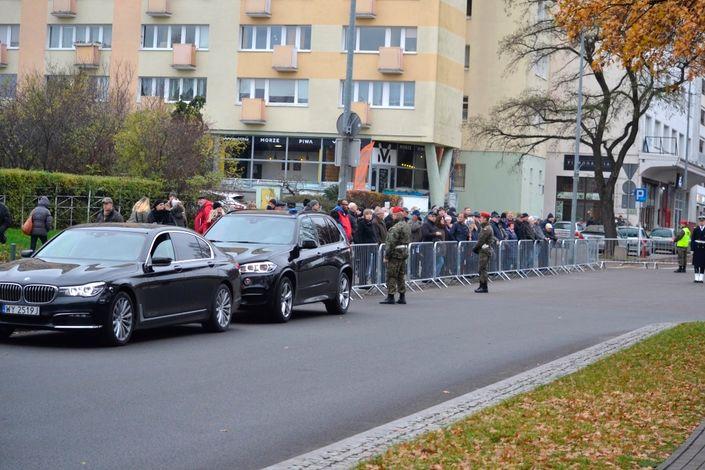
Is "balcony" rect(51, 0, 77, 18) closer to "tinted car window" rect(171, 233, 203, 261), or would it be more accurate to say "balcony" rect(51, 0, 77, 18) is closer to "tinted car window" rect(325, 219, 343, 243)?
"tinted car window" rect(325, 219, 343, 243)

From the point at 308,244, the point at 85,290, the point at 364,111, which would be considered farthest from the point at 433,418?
the point at 364,111

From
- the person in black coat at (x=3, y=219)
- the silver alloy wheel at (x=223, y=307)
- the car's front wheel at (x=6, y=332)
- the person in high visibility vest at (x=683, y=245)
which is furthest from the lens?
the person in high visibility vest at (x=683, y=245)

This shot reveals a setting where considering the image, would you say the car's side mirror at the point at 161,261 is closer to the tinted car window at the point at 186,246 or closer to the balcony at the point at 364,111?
the tinted car window at the point at 186,246

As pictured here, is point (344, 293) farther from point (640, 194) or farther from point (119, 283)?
point (640, 194)

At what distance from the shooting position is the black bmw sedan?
14.5m

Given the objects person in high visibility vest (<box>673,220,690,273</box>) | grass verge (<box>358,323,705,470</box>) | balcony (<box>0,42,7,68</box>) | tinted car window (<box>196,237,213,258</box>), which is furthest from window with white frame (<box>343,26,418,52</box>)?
grass verge (<box>358,323,705,470</box>)

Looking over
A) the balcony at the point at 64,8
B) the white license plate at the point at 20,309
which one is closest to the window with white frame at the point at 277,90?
the balcony at the point at 64,8

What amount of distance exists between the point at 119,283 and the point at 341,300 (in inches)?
288

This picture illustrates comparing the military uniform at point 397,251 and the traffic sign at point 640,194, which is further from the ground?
the traffic sign at point 640,194

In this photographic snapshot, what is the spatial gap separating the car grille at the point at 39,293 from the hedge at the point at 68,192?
53.7ft

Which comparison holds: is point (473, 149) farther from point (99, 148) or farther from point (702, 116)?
point (702, 116)

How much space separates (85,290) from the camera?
14633mm

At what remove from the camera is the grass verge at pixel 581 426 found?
324 inches

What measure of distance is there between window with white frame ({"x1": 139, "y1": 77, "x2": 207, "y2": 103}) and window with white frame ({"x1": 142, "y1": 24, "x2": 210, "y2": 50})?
1.65 m
